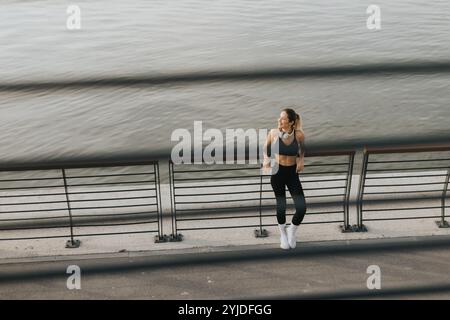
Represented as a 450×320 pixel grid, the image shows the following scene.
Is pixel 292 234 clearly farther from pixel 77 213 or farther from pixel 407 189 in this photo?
pixel 77 213

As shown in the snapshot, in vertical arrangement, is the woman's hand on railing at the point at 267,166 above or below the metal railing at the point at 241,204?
Answer: above

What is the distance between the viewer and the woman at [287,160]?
4.95 metres

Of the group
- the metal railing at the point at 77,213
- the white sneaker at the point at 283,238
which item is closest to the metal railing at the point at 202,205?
the metal railing at the point at 77,213

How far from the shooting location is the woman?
495 centimetres

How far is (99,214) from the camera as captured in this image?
19.2 ft

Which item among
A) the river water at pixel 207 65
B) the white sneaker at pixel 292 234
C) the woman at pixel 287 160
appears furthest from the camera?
the river water at pixel 207 65

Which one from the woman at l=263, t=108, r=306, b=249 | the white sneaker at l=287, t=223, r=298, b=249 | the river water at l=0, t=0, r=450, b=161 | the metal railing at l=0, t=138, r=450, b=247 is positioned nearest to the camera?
the woman at l=263, t=108, r=306, b=249

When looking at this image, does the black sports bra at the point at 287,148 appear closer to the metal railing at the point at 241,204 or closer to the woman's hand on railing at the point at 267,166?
the woman's hand on railing at the point at 267,166

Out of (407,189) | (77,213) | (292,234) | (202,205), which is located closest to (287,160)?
(292,234)

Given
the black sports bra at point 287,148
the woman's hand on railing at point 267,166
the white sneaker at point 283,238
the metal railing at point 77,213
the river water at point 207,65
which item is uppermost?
the river water at point 207,65

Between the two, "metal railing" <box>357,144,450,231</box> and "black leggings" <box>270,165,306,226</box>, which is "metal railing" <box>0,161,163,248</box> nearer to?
"black leggings" <box>270,165,306,226</box>

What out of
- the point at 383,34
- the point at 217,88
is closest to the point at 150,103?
the point at 217,88

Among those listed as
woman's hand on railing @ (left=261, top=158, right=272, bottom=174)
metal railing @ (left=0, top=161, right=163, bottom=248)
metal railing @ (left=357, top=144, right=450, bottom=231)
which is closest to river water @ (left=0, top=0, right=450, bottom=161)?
metal railing @ (left=0, top=161, right=163, bottom=248)

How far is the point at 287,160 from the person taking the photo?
5.00m
